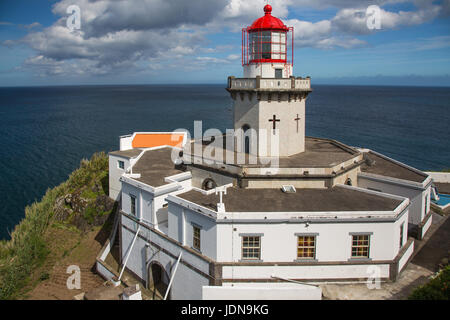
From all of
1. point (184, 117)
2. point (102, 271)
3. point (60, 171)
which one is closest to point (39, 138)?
point (60, 171)

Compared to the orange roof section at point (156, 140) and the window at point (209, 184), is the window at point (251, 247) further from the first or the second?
the orange roof section at point (156, 140)

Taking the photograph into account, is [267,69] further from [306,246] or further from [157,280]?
[157,280]

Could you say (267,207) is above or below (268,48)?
below

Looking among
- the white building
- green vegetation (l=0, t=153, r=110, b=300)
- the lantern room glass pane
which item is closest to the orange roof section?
green vegetation (l=0, t=153, r=110, b=300)

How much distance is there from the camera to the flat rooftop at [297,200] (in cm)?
1800

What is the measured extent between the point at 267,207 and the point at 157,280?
9.05 metres

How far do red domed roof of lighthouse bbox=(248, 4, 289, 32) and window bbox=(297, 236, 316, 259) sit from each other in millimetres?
12583

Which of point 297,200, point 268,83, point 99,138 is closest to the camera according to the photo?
point 297,200

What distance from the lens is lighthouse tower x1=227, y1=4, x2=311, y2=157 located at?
22750 mm

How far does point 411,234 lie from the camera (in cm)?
2223

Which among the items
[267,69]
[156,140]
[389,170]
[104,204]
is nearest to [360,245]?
[389,170]

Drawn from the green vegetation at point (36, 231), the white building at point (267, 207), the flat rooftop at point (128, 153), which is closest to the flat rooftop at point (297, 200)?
the white building at point (267, 207)

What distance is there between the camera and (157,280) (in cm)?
2256

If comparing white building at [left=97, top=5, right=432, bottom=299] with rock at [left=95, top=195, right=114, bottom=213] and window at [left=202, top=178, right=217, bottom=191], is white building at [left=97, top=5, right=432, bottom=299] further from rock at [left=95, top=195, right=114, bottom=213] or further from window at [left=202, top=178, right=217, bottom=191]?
rock at [left=95, top=195, right=114, bottom=213]
